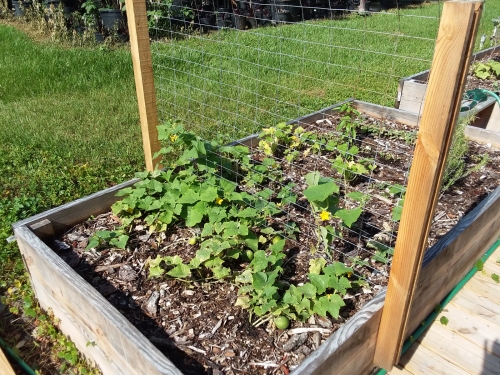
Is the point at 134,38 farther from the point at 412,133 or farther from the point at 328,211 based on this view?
the point at 412,133

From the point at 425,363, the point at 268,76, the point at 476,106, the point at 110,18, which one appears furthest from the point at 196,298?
the point at 110,18

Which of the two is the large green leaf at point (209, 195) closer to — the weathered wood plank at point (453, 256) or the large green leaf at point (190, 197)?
the large green leaf at point (190, 197)

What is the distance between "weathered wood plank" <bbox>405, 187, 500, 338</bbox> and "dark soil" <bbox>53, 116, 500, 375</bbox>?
185 mm

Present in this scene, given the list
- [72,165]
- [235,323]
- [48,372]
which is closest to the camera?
[235,323]

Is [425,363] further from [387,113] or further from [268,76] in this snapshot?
[268,76]

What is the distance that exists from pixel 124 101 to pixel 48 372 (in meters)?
3.26

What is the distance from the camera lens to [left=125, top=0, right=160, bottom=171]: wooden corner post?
240 centimetres

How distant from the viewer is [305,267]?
2.15m

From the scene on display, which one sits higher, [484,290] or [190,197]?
[190,197]

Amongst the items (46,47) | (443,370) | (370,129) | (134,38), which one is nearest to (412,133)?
(370,129)

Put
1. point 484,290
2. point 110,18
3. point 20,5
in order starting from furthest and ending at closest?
point 20,5, point 110,18, point 484,290

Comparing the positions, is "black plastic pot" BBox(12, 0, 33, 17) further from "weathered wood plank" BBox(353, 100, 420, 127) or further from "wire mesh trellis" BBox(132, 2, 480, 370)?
"weathered wood plank" BBox(353, 100, 420, 127)

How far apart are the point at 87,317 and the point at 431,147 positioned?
151cm

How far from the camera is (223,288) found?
2076 mm
